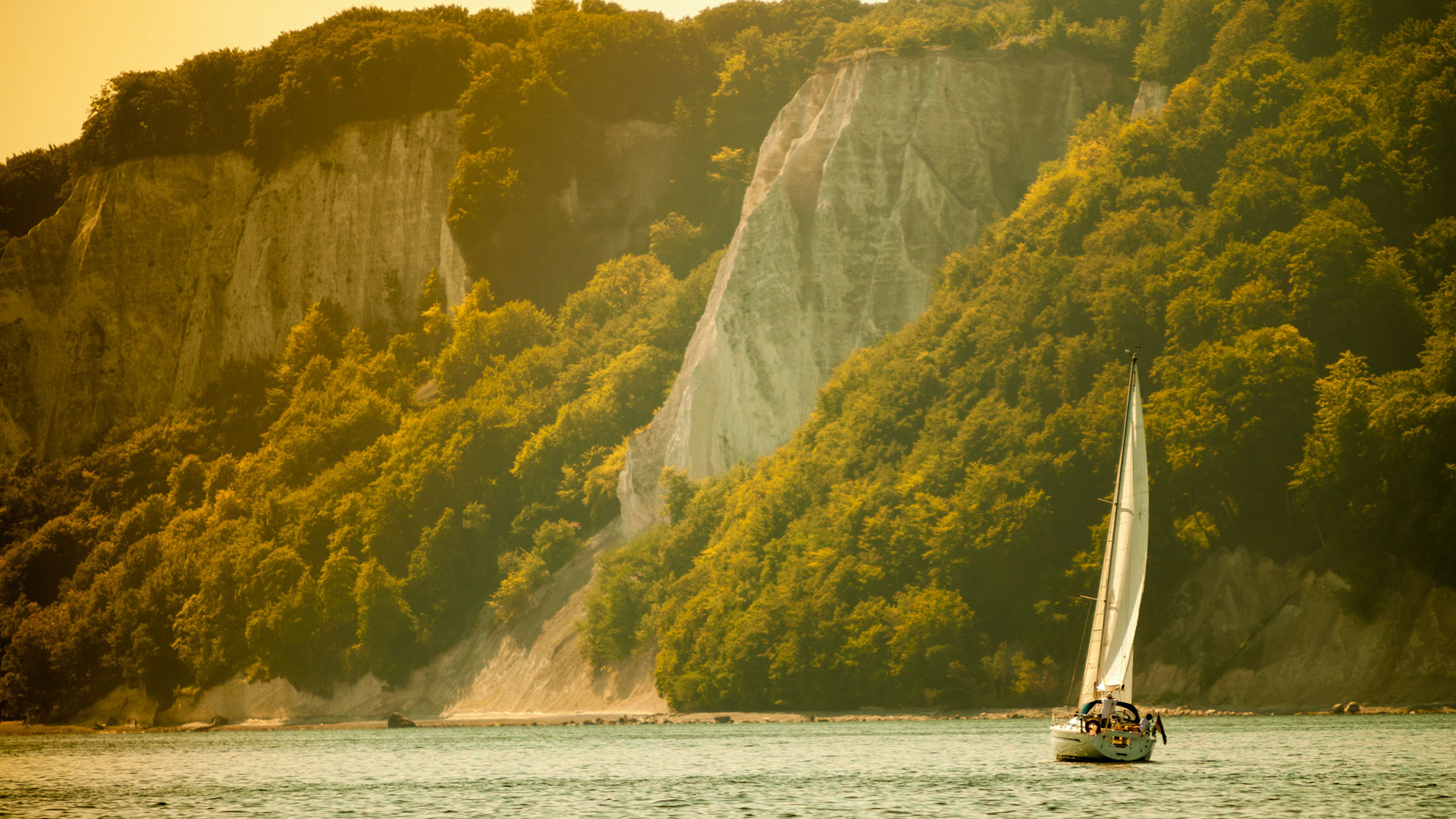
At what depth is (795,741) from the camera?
7175 cm

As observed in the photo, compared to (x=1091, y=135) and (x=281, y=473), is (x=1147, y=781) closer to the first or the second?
(x=1091, y=135)

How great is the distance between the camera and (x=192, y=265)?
506 ft

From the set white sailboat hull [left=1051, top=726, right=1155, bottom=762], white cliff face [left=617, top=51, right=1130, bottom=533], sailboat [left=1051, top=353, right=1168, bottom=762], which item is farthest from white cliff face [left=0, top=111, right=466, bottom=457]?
white sailboat hull [left=1051, top=726, right=1155, bottom=762]

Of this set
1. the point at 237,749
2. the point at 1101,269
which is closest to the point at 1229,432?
the point at 1101,269

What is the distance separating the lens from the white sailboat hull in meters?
50.6

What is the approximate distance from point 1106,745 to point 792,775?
10.7m

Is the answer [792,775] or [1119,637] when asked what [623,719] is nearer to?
[792,775]

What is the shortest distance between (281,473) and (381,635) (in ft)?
75.7

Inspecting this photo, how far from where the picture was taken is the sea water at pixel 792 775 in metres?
44.6

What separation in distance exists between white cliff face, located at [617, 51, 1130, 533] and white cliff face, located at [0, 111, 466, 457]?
41176 mm

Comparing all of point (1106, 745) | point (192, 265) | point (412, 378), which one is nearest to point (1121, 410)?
point (1106, 745)

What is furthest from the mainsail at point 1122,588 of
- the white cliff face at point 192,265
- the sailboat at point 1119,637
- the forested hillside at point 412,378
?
the white cliff face at point 192,265

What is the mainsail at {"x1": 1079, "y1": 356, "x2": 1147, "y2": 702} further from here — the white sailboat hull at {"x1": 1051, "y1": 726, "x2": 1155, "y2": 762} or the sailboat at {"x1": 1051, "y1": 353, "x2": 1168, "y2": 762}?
the white sailboat hull at {"x1": 1051, "y1": 726, "x2": 1155, "y2": 762}

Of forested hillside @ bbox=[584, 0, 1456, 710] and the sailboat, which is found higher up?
forested hillside @ bbox=[584, 0, 1456, 710]
